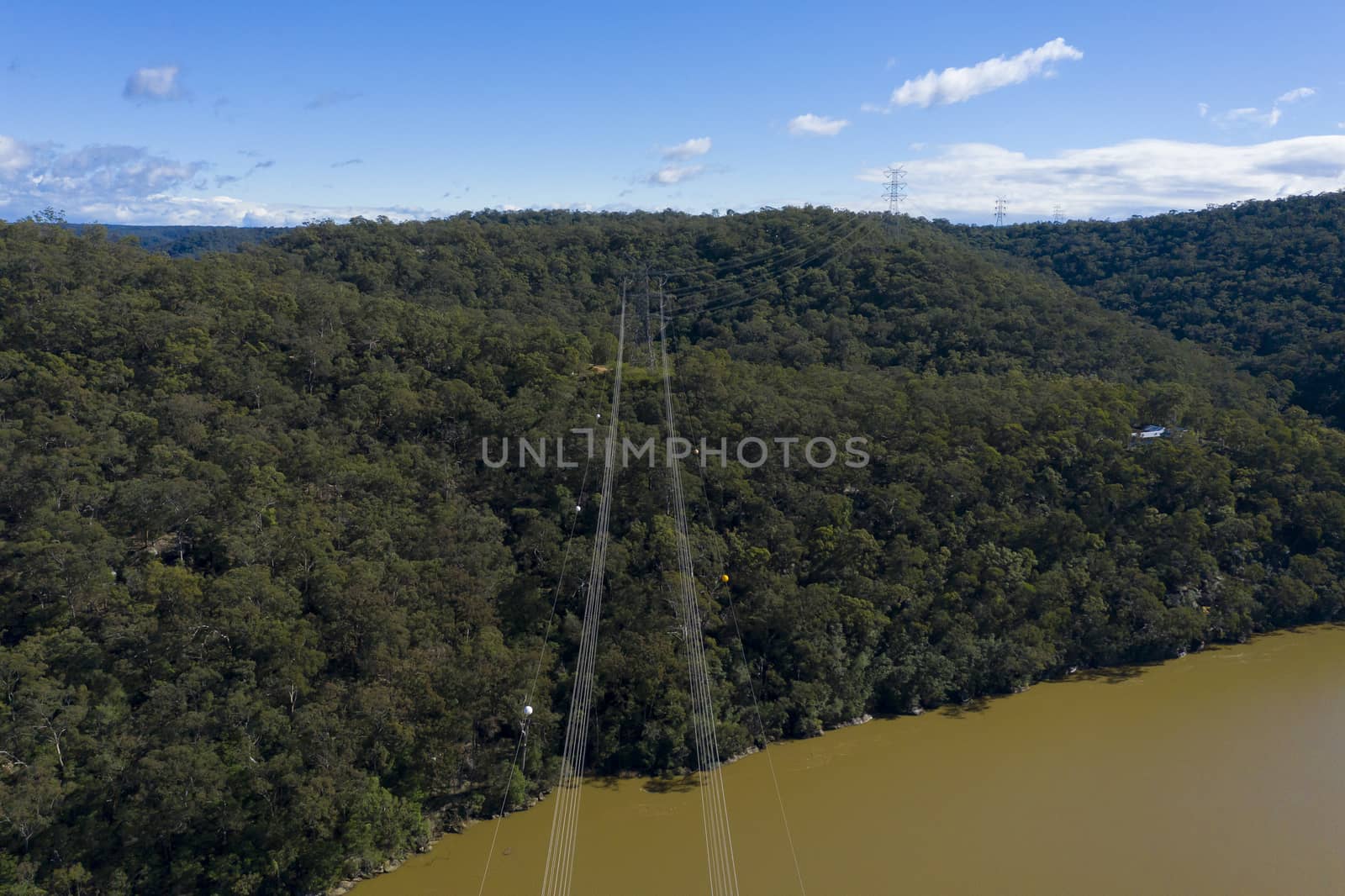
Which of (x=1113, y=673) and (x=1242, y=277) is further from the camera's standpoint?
(x=1242, y=277)

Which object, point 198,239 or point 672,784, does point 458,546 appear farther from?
point 198,239

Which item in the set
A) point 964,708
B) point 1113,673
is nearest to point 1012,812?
point 964,708

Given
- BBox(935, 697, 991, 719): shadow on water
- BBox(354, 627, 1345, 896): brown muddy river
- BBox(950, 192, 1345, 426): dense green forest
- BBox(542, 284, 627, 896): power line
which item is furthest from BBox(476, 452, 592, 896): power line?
BBox(950, 192, 1345, 426): dense green forest

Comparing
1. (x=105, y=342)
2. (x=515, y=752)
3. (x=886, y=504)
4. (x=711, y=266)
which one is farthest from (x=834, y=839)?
(x=711, y=266)

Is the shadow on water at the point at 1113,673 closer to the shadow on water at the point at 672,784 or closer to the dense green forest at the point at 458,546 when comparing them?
the dense green forest at the point at 458,546

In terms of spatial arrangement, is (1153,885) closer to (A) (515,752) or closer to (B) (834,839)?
(B) (834,839)

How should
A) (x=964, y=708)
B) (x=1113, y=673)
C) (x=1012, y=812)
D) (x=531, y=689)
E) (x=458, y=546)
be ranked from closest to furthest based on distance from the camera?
(x=1012, y=812) → (x=531, y=689) → (x=458, y=546) → (x=964, y=708) → (x=1113, y=673)

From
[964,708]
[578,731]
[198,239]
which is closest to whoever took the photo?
[578,731]

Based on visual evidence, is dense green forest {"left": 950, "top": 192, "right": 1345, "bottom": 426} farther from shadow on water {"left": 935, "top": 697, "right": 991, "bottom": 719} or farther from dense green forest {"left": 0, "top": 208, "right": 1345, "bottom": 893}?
shadow on water {"left": 935, "top": 697, "right": 991, "bottom": 719}

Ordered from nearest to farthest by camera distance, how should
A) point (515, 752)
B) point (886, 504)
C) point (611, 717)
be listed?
point (515, 752)
point (611, 717)
point (886, 504)
